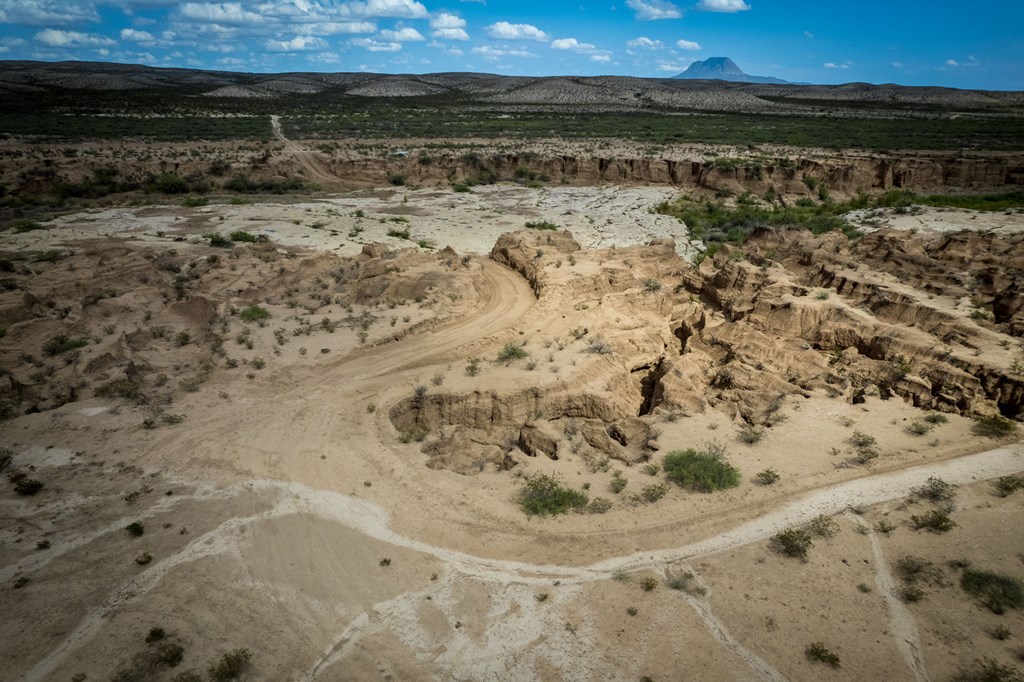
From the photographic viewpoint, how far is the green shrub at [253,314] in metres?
18.7

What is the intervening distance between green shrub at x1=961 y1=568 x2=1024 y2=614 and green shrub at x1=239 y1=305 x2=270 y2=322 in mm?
19207

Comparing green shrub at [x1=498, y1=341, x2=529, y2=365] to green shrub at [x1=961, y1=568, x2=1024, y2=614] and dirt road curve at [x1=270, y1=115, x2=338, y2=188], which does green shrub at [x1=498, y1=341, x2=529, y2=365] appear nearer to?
green shrub at [x1=961, y1=568, x2=1024, y2=614]

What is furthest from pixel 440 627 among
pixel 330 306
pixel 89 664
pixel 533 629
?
pixel 330 306

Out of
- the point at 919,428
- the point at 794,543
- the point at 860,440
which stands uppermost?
the point at 919,428

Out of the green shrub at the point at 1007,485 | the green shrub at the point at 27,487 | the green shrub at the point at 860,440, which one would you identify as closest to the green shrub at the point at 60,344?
the green shrub at the point at 27,487

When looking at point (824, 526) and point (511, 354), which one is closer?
point (824, 526)

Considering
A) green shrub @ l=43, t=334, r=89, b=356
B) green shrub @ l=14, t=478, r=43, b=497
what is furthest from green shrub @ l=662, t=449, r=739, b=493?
green shrub @ l=43, t=334, r=89, b=356

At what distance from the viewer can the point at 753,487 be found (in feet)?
35.8

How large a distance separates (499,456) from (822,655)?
6.94m

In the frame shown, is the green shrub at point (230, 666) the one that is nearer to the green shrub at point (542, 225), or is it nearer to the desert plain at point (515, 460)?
the desert plain at point (515, 460)

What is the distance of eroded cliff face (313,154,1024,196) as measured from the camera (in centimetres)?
4447

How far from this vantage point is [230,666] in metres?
7.64

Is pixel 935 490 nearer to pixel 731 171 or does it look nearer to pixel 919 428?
pixel 919 428

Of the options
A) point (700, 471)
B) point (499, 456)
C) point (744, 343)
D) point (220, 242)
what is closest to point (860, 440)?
point (700, 471)
